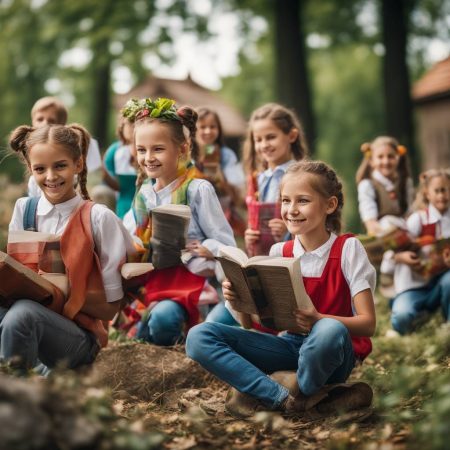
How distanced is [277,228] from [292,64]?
27.0 feet

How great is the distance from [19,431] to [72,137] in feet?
7.12

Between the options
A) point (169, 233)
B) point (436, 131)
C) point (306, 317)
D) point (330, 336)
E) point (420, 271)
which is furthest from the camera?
point (436, 131)

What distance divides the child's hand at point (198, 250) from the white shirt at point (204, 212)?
0.03 metres

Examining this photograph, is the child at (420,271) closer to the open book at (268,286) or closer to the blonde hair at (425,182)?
the blonde hair at (425,182)

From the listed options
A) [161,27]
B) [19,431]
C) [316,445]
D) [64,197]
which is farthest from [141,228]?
[161,27]

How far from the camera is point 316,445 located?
128 inches

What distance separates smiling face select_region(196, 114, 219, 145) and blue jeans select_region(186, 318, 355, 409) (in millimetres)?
2829

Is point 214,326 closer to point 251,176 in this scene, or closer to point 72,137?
point 72,137

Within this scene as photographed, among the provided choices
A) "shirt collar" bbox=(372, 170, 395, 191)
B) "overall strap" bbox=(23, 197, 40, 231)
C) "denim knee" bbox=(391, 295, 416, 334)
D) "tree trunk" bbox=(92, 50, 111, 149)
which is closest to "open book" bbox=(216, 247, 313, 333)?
"overall strap" bbox=(23, 197, 40, 231)

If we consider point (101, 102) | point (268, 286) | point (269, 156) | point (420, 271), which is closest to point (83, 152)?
point (268, 286)

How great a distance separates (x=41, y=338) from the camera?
381 cm

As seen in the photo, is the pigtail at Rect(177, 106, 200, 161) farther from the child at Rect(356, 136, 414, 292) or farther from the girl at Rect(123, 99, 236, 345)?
the child at Rect(356, 136, 414, 292)

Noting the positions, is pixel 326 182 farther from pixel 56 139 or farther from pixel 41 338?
pixel 41 338

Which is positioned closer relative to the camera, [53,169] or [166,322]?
[53,169]
